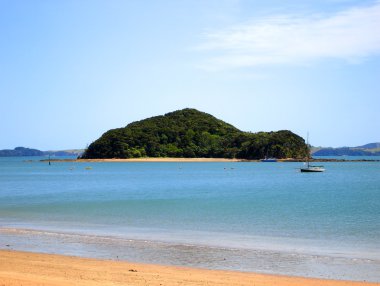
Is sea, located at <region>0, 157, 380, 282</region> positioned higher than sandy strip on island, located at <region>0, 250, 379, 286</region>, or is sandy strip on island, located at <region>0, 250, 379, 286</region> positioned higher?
sandy strip on island, located at <region>0, 250, 379, 286</region>

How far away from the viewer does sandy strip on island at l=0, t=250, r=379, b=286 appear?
42.3 feet

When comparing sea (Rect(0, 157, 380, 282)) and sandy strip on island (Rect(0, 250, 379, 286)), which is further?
sea (Rect(0, 157, 380, 282))

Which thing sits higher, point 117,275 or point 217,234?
point 117,275

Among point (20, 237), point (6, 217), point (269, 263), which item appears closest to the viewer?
point (269, 263)

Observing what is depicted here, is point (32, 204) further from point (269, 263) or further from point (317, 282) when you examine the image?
point (317, 282)

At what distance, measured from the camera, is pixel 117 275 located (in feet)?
45.2

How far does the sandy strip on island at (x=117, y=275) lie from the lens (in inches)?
508

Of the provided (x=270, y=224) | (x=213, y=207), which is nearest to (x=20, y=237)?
(x=270, y=224)

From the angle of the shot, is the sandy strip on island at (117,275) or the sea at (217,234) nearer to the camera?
the sandy strip on island at (117,275)

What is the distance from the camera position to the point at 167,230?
25141 millimetres

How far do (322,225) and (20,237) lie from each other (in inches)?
587

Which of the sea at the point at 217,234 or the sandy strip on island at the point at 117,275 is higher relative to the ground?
the sandy strip on island at the point at 117,275

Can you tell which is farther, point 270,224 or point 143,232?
point 270,224

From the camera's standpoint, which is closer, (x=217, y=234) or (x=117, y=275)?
(x=117, y=275)
